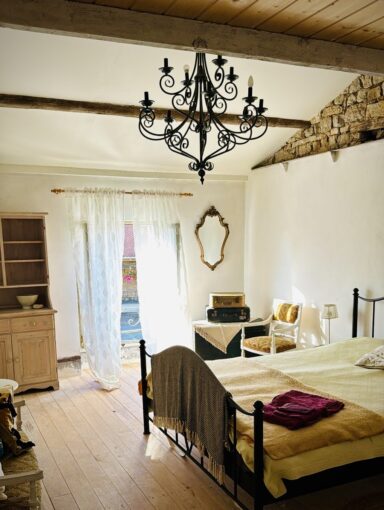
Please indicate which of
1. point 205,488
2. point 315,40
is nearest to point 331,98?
point 315,40

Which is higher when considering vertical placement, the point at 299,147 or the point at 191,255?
the point at 299,147

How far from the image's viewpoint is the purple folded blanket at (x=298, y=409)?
7.91 ft

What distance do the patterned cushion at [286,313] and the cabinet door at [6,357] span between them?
2983 millimetres

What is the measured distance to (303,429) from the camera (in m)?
2.37

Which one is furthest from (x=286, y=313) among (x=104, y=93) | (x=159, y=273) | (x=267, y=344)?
(x=104, y=93)

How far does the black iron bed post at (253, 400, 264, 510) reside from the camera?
216cm

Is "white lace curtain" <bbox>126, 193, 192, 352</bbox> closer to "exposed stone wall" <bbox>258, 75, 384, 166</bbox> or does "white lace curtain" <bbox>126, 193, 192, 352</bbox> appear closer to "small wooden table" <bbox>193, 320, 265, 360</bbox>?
"small wooden table" <bbox>193, 320, 265, 360</bbox>

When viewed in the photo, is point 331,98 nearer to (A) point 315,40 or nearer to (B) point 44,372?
(A) point 315,40

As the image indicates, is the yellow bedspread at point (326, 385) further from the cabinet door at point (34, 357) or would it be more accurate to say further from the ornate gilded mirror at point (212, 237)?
the ornate gilded mirror at point (212, 237)

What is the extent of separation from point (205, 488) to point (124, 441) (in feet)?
3.11

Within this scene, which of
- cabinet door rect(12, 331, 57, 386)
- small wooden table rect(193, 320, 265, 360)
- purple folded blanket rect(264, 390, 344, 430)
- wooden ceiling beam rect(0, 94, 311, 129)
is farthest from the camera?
small wooden table rect(193, 320, 265, 360)

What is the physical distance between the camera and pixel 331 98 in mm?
4633

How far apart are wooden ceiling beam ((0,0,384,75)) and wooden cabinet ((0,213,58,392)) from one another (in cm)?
309

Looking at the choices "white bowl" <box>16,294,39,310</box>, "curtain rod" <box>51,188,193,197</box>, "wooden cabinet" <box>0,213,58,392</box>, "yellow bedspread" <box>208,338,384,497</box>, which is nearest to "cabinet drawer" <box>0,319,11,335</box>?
"wooden cabinet" <box>0,213,58,392</box>
